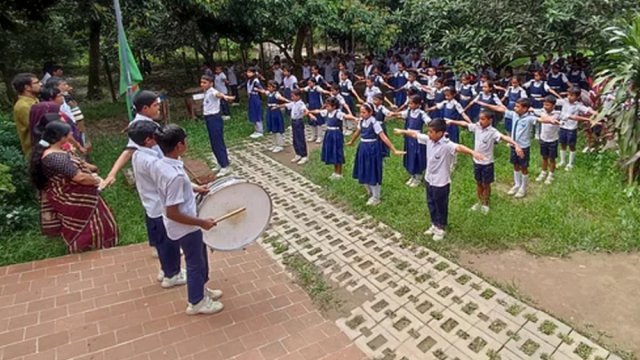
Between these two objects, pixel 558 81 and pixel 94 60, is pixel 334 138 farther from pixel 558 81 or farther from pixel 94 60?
pixel 94 60

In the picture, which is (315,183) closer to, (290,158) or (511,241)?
(290,158)

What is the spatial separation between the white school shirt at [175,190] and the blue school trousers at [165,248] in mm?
556

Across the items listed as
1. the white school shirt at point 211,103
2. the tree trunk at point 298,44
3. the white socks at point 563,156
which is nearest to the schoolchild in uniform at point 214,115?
the white school shirt at point 211,103

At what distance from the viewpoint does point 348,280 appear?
437cm

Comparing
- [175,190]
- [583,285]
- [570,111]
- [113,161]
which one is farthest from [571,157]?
[113,161]

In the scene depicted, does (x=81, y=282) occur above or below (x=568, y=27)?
below

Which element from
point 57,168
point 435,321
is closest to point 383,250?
point 435,321

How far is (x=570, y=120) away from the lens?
273 inches

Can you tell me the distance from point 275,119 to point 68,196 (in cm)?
485

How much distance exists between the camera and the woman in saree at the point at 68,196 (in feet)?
14.2

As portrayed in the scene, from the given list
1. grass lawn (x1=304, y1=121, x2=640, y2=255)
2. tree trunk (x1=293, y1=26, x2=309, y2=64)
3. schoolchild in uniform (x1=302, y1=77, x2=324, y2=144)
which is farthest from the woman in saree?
tree trunk (x1=293, y1=26, x2=309, y2=64)

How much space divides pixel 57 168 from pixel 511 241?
4604 mm

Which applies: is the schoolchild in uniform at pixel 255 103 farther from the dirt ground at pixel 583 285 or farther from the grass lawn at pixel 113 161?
the dirt ground at pixel 583 285

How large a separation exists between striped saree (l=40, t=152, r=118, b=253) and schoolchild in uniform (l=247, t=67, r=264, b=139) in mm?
5207
